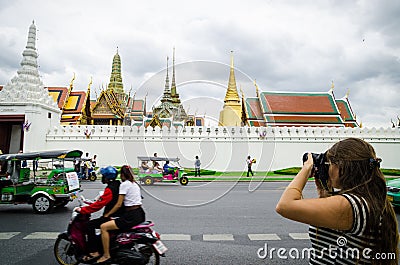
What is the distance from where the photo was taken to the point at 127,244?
3.63 meters

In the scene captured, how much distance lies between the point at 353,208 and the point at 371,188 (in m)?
0.15

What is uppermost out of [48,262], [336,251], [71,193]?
[336,251]

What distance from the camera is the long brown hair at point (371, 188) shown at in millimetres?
1475

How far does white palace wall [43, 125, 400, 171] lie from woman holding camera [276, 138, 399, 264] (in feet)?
69.1

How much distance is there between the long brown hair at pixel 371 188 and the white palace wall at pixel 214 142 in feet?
69.2

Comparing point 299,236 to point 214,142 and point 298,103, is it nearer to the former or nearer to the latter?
point 214,142

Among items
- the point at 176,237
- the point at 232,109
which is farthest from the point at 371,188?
the point at 232,109

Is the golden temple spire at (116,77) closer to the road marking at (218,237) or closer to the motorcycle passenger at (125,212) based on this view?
the road marking at (218,237)

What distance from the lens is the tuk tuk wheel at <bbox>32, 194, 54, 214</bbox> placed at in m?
7.17

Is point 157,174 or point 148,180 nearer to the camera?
point 148,180

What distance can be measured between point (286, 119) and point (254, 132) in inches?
187

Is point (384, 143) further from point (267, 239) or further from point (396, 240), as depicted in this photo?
point (396, 240)

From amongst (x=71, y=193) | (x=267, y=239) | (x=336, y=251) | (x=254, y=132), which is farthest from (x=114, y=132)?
(x=336, y=251)

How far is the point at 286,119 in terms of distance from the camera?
26188mm
